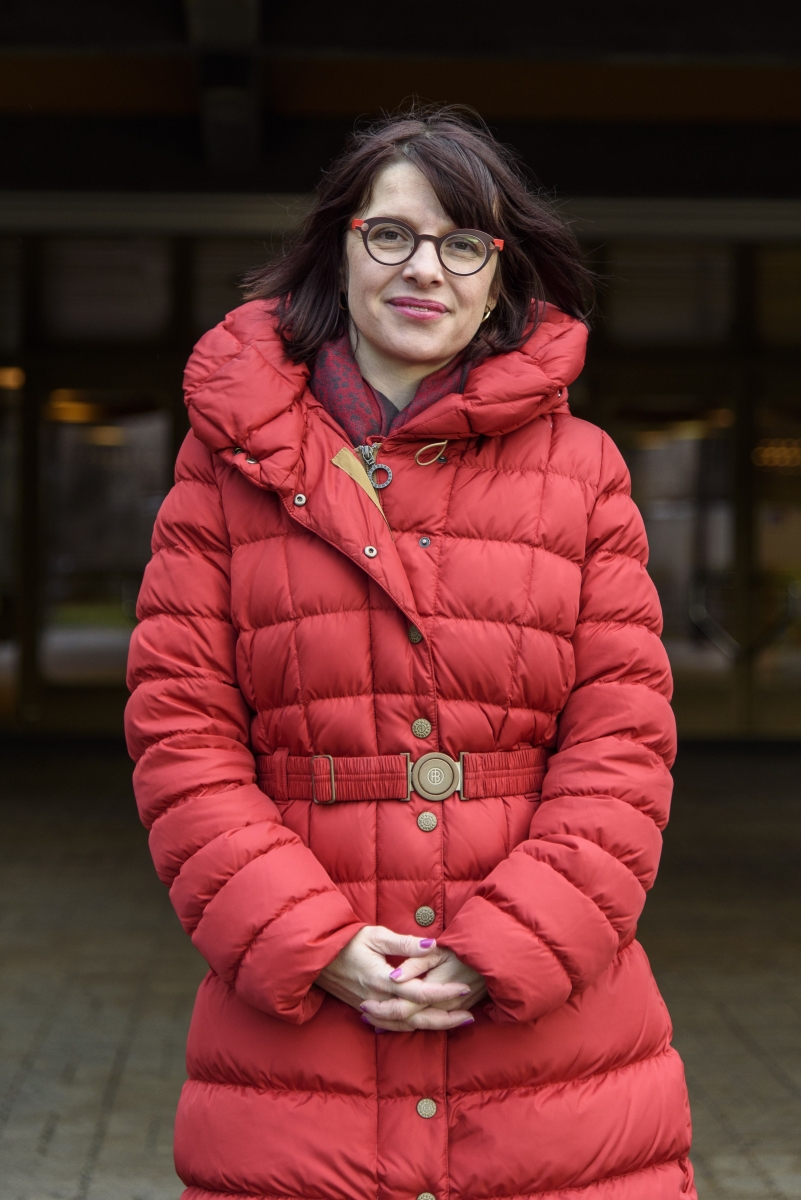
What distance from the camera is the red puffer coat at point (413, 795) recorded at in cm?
172

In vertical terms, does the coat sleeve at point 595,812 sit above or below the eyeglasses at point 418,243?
below

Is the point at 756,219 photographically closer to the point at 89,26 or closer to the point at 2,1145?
the point at 89,26

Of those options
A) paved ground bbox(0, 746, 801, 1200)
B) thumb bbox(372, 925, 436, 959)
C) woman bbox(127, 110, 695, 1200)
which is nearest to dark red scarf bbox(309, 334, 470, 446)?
woman bbox(127, 110, 695, 1200)

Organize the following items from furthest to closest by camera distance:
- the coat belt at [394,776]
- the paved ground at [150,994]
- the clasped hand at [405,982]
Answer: the paved ground at [150,994]
the coat belt at [394,776]
the clasped hand at [405,982]

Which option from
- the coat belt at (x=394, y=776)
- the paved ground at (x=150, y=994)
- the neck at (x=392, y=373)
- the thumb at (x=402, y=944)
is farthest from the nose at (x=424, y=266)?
the paved ground at (x=150, y=994)

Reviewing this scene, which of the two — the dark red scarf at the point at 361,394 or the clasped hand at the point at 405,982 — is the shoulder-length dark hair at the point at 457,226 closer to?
the dark red scarf at the point at 361,394

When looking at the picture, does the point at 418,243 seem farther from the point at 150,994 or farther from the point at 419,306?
the point at 150,994

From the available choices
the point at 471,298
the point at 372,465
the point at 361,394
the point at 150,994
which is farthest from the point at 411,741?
the point at 150,994

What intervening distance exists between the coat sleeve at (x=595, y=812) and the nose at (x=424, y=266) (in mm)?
360

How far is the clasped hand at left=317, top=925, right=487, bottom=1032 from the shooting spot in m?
1.67

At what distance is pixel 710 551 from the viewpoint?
36.8 ft

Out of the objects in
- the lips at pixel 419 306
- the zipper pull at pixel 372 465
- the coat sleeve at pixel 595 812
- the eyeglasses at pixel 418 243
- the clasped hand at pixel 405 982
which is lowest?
the clasped hand at pixel 405 982

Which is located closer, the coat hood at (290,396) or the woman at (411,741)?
the woman at (411,741)

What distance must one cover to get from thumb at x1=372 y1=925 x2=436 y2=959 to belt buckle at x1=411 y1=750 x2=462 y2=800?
19 centimetres
